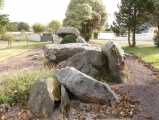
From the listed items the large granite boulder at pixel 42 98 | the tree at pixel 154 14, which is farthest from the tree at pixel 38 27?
the large granite boulder at pixel 42 98

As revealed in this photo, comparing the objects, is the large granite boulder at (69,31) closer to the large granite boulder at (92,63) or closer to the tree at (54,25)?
the large granite boulder at (92,63)

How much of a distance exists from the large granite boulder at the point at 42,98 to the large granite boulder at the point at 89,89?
688mm

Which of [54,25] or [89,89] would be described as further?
[54,25]

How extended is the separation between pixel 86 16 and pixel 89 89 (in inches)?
957

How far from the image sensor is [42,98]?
23.0 feet

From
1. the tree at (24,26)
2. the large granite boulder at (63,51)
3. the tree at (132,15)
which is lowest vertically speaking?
the large granite boulder at (63,51)

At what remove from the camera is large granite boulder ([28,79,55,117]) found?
6.80 meters

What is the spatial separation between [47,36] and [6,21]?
59.8 ft

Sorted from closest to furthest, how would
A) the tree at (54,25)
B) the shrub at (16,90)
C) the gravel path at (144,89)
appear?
the gravel path at (144,89) → the shrub at (16,90) → the tree at (54,25)

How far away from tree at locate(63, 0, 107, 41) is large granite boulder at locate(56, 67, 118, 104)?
2382 centimetres

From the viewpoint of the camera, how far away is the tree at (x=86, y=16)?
101 feet

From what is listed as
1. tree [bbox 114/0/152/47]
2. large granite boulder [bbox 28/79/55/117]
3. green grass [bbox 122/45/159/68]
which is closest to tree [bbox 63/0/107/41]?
tree [bbox 114/0/152/47]

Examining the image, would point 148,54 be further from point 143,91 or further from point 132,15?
point 143,91

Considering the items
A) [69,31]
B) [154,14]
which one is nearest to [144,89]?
[154,14]
